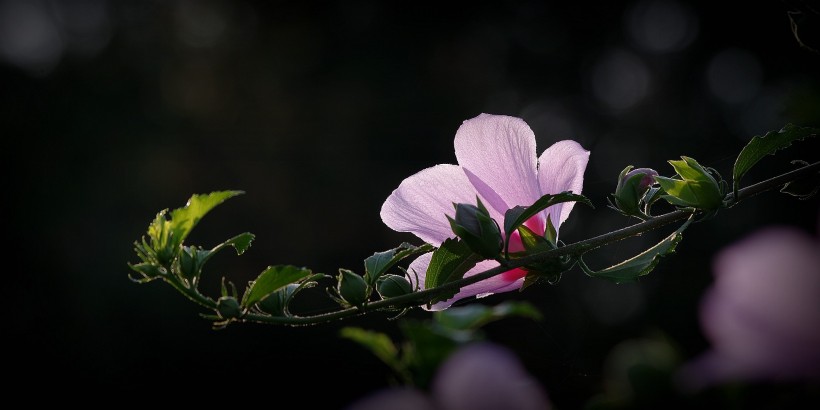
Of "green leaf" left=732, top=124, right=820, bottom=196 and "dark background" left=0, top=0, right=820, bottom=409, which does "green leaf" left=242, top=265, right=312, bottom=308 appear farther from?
"dark background" left=0, top=0, right=820, bottom=409

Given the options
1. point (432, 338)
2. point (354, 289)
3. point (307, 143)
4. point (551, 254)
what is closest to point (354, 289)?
point (354, 289)

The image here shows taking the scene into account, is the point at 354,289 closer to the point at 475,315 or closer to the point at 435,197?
A: the point at 435,197

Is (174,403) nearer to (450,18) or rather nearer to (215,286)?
(215,286)

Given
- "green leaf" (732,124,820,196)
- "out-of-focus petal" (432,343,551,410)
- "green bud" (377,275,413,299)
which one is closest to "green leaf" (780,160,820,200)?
"green leaf" (732,124,820,196)

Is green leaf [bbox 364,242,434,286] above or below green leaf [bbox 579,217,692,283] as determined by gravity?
above

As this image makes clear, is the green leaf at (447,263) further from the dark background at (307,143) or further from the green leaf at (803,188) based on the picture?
the dark background at (307,143)

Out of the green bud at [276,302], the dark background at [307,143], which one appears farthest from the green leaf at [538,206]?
the dark background at [307,143]
